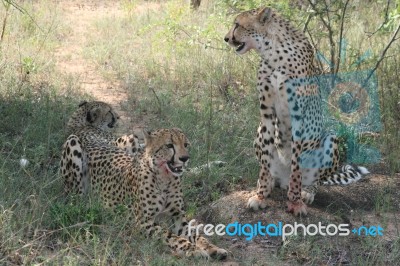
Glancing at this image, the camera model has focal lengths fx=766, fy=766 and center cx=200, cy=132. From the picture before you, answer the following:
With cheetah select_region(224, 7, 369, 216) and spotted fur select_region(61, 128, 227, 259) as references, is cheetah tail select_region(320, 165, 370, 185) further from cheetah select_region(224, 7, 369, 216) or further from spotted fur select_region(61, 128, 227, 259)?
spotted fur select_region(61, 128, 227, 259)

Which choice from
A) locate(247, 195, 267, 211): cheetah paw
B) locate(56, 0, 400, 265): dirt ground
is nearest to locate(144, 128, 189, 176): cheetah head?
locate(56, 0, 400, 265): dirt ground

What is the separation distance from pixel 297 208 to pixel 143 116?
8.15 feet

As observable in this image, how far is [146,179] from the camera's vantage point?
5109mm

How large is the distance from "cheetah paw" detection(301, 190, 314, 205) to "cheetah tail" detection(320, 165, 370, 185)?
252 mm

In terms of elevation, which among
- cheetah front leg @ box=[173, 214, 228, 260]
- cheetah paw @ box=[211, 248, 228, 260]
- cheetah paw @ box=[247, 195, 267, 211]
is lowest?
cheetah paw @ box=[211, 248, 228, 260]

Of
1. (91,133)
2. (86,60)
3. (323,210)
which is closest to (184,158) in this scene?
(323,210)

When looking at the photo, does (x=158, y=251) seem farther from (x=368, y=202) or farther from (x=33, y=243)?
(x=368, y=202)

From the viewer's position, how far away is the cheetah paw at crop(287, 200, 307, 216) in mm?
5531

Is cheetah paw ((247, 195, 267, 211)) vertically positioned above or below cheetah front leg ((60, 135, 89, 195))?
below

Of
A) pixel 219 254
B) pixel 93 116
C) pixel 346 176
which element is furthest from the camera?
pixel 93 116

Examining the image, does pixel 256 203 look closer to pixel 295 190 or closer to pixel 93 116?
pixel 295 190

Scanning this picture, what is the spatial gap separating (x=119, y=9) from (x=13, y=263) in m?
7.30

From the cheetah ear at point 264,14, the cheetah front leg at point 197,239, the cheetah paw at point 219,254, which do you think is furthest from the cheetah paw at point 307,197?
the cheetah ear at point 264,14

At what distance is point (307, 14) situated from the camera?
7781 mm
